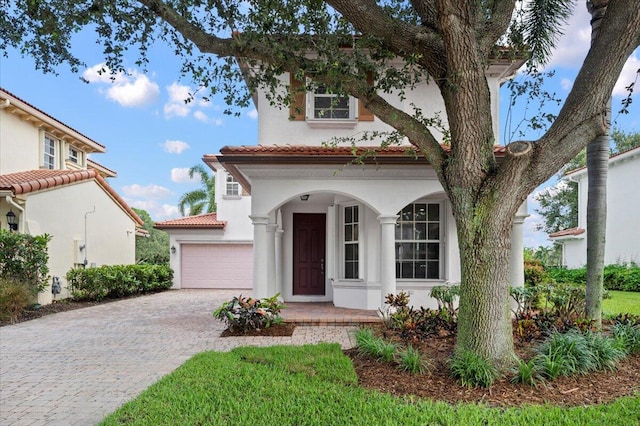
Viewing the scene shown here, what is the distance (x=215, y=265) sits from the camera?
18.7 metres

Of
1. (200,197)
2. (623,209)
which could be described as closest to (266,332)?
(623,209)

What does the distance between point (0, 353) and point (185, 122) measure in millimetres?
12342

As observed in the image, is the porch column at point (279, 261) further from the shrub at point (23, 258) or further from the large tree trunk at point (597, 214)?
the large tree trunk at point (597, 214)

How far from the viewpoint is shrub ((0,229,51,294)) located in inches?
410

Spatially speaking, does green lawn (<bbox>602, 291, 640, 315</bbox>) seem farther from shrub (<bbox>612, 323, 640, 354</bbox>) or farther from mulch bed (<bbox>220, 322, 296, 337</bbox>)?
mulch bed (<bbox>220, 322, 296, 337</bbox>)

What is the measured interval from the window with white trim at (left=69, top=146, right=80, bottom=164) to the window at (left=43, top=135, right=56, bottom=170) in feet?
4.14

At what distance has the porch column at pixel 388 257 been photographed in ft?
29.0

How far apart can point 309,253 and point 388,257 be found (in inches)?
131

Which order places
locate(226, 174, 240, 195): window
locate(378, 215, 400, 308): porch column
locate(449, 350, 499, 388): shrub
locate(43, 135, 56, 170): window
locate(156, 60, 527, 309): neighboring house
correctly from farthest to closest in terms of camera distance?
locate(226, 174, 240, 195): window < locate(43, 135, 56, 170): window < locate(378, 215, 400, 308): porch column < locate(156, 60, 527, 309): neighboring house < locate(449, 350, 499, 388): shrub

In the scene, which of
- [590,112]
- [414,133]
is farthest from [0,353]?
[590,112]

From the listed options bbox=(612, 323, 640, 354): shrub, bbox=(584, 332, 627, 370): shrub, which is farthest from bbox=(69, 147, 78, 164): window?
bbox=(612, 323, 640, 354): shrub

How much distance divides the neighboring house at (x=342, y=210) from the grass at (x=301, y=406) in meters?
3.85

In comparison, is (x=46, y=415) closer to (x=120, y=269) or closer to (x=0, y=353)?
(x=0, y=353)

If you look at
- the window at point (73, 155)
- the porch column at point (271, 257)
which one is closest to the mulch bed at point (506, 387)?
the porch column at point (271, 257)
